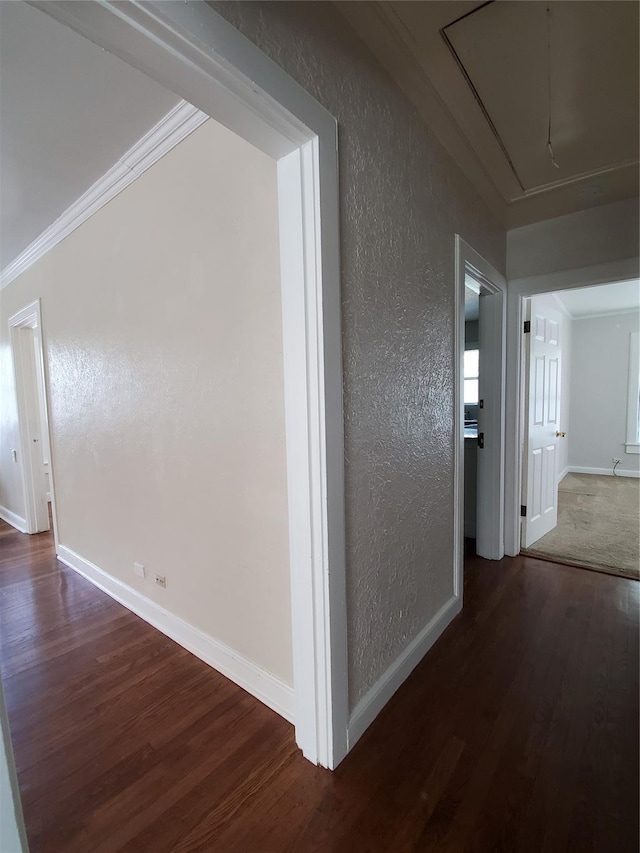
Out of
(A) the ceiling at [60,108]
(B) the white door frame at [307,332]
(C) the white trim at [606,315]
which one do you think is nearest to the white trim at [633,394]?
(C) the white trim at [606,315]

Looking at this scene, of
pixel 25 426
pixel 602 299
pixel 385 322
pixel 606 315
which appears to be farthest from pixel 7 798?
pixel 606 315

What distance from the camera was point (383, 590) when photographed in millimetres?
1485

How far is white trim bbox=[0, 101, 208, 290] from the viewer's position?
1578mm

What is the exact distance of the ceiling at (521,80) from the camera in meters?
1.22

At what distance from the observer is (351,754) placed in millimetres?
1310

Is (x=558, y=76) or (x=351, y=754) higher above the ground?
(x=558, y=76)

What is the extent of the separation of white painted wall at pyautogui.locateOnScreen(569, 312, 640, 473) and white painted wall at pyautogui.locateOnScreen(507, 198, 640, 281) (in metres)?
4.04

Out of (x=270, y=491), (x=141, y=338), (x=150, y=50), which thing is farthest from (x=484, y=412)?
(x=150, y=50)

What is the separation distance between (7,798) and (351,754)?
1.13 meters

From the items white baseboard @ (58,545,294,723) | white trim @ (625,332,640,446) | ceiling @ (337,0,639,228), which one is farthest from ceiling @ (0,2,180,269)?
white trim @ (625,332,640,446)

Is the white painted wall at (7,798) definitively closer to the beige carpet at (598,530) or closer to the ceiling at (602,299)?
the beige carpet at (598,530)

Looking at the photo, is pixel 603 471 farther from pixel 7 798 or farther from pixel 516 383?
pixel 7 798

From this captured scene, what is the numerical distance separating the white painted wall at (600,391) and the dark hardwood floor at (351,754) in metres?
4.64

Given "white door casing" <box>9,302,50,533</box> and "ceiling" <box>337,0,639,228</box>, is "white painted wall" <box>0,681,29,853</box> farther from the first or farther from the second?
"white door casing" <box>9,302,50,533</box>
